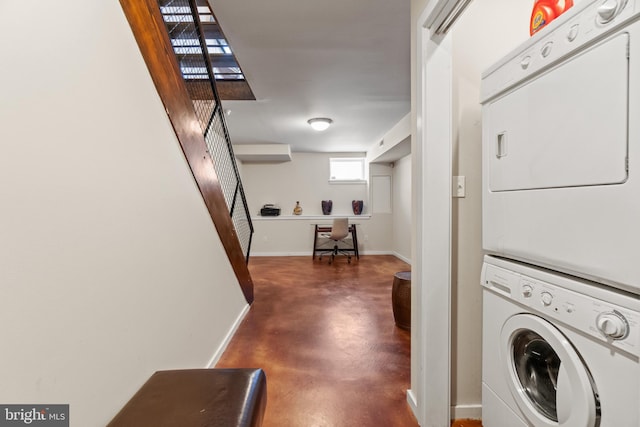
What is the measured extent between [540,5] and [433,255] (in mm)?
1104

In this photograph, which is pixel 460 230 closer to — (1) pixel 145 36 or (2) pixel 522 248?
(2) pixel 522 248

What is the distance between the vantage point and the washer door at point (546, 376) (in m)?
0.76

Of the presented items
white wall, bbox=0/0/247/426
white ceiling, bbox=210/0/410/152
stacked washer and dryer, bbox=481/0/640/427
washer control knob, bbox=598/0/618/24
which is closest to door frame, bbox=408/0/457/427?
stacked washer and dryer, bbox=481/0/640/427

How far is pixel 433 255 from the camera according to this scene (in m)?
1.32

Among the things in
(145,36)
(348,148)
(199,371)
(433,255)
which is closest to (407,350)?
(433,255)

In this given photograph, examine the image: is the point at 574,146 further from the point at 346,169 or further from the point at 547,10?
the point at 346,169

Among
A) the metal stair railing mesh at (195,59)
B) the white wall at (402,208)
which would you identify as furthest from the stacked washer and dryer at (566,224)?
the white wall at (402,208)

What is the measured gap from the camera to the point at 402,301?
2414 millimetres

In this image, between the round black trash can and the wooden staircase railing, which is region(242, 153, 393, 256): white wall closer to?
the round black trash can

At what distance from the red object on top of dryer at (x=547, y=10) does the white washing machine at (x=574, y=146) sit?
22 cm

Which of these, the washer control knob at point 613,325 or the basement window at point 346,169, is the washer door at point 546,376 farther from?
the basement window at point 346,169

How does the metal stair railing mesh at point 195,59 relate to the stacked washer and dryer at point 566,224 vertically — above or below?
above
